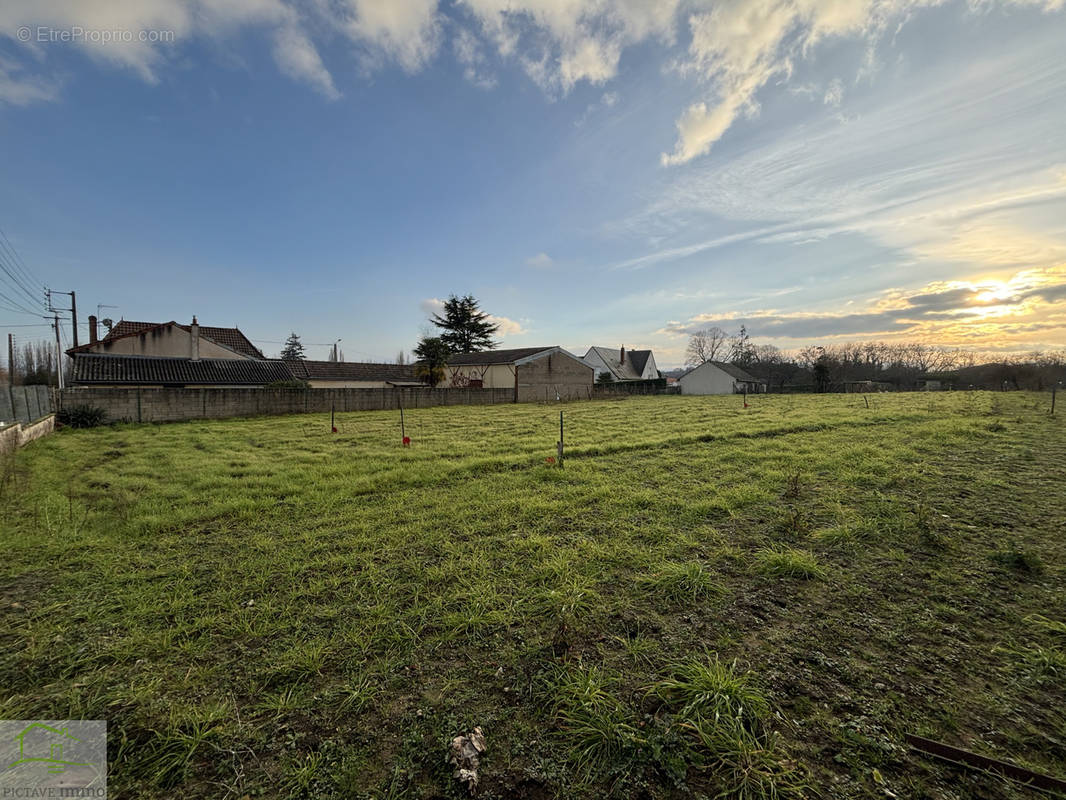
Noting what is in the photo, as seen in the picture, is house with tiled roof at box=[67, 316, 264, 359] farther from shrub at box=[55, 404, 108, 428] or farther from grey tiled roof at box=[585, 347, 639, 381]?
grey tiled roof at box=[585, 347, 639, 381]

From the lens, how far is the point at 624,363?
55969 millimetres

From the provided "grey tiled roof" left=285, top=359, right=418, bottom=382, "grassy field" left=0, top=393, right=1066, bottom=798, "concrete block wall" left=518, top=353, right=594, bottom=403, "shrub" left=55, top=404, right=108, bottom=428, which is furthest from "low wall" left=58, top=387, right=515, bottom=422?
"grey tiled roof" left=285, top=359, right=418, bottom=382

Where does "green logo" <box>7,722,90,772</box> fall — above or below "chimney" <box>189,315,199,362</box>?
below

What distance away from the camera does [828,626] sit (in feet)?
9.01

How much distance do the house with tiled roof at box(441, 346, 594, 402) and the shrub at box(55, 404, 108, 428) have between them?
20585mm

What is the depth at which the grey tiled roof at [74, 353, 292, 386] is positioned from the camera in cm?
2312

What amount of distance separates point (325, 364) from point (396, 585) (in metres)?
35.9

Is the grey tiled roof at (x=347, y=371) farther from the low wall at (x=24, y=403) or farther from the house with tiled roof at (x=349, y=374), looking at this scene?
the low wall at (x=24, y=403)

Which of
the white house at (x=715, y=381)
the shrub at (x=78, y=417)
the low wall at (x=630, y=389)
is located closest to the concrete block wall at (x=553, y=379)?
A: the low wall at (x=630, y=389)

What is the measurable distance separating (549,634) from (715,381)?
50.0 metres

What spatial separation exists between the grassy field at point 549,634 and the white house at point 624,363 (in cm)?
4527

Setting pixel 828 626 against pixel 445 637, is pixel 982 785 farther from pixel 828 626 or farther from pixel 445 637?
pixel 445 637

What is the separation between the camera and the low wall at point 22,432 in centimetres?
884

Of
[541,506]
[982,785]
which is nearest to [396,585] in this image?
[541,506]
